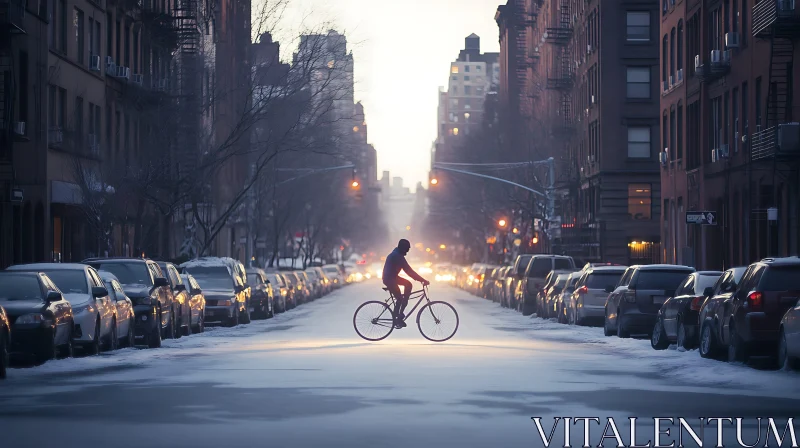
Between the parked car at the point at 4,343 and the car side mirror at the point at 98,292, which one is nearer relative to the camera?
the parked car at the point at 4,343

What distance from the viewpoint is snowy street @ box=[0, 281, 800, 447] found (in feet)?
41.4

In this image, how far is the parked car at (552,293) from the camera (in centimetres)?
4344

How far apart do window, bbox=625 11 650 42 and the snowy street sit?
5033cm

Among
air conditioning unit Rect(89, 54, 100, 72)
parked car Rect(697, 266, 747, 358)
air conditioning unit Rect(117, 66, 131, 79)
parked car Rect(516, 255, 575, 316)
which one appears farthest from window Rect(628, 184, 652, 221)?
parked car Rect(697, 266, 747, 358)

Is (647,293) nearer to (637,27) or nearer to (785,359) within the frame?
(785,359)

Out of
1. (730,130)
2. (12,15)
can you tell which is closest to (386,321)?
(12,15)

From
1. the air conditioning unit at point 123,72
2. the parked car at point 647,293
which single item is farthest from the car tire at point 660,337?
Result: the air conditioning unit at point 123,72

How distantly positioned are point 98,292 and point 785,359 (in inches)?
437

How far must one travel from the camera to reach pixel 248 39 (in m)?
52.4

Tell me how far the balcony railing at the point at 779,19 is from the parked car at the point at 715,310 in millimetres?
17304

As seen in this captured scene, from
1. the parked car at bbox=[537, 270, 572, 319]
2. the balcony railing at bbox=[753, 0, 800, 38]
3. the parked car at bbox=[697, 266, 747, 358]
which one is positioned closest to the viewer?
the parked car at bbox=[697, 266, 747, 358]

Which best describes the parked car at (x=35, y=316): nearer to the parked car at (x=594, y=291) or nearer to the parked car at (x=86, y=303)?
the parked car at (x=86, y=303)

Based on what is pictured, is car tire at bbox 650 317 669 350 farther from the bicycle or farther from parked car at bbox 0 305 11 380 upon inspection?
parked car at bbox 0 305 11 380

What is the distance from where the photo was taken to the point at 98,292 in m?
24.6
